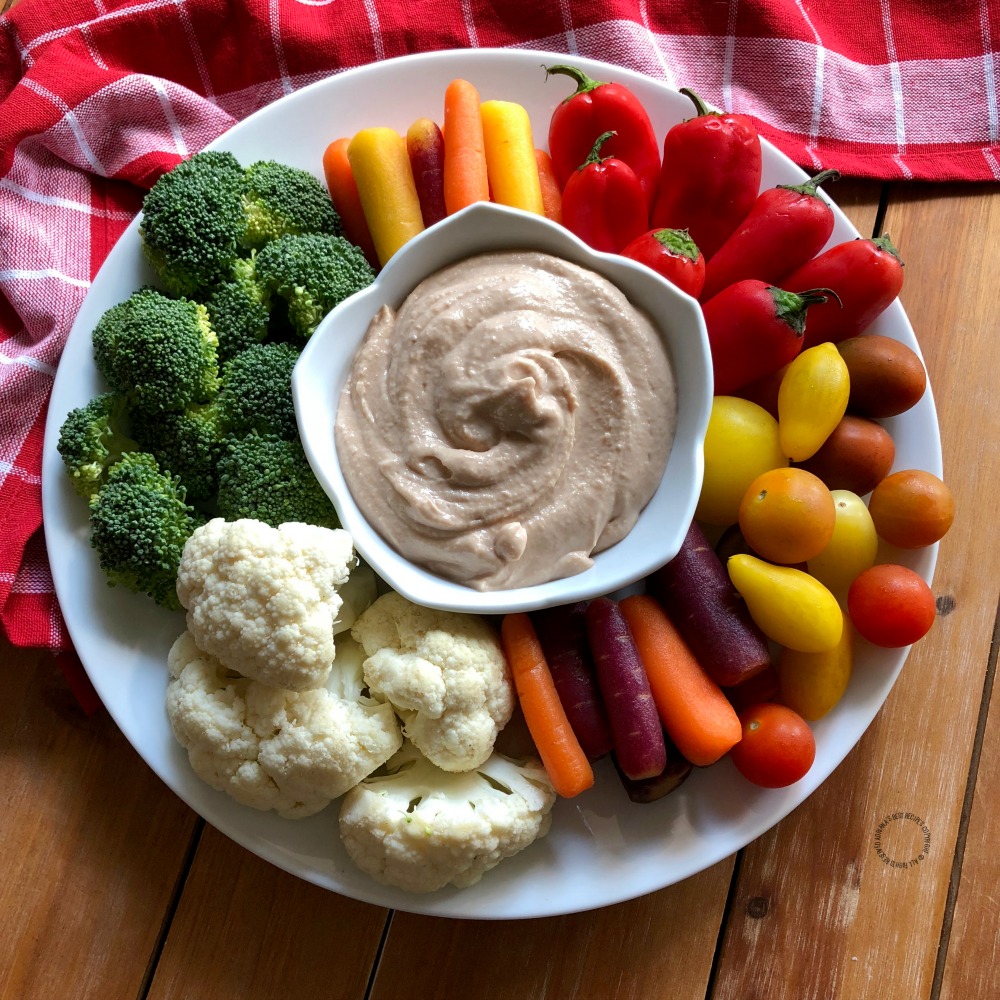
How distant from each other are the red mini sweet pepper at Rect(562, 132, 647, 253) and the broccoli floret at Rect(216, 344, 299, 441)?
0.64 metres

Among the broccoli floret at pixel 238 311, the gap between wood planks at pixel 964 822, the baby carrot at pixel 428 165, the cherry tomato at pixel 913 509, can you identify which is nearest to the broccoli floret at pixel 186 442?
the broccoli floret at pixel 238 311

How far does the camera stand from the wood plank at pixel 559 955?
193 centimetres

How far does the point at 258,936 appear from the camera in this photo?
1.92m

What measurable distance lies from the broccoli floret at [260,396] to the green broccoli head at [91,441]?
208 mm

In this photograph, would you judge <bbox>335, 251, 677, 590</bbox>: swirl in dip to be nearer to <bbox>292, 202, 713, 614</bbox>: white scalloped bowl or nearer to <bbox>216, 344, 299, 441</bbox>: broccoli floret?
<bbox>292, 202, 713, 614</bbox>: white scalloped bowl

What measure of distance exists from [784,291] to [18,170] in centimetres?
160

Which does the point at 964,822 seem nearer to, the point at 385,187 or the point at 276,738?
the point at 276,738

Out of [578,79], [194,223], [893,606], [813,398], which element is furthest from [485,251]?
[893,606]

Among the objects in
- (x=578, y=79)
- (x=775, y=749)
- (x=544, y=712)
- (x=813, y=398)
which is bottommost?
(x=775, y=749)

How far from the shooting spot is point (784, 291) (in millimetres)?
1813

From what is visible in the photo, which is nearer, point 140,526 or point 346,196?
point 140,526

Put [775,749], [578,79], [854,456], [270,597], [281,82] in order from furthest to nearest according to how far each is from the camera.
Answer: [281,82], [578,79], [854,456], [775,749], [270,597]

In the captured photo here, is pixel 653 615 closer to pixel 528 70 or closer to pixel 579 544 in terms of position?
pixel 579 544

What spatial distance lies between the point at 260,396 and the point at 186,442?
170 millimetres
